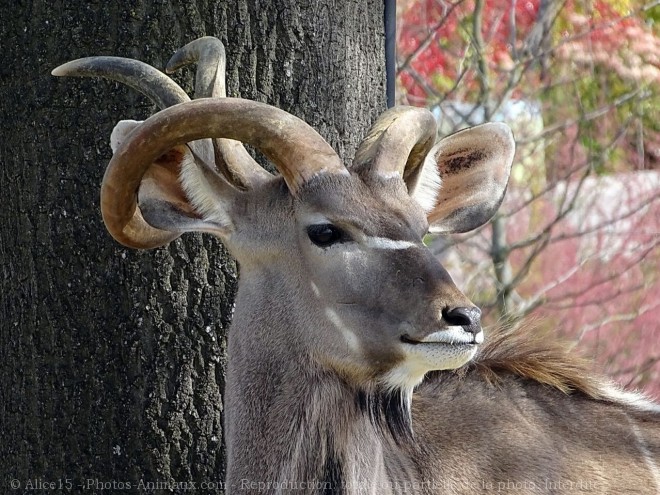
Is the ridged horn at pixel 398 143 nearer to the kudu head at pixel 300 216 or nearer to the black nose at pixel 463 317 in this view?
the kudu head at pixel 300 216

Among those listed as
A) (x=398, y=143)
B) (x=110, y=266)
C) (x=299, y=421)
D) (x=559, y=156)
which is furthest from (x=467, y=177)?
(x=559, y=156)

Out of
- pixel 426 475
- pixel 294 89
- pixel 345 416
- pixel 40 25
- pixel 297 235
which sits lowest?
Result: pixel 426 475

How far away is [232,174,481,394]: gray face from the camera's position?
3504 millimetres

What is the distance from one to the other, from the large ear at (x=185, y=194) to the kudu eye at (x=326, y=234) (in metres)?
0.37

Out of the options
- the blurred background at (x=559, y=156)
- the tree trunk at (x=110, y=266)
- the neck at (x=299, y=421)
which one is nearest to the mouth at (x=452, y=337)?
the neck at (x=299, y=421)

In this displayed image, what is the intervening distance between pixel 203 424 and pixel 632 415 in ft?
5.50

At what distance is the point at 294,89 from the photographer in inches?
183

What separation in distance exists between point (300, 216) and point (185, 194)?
1.48 feet

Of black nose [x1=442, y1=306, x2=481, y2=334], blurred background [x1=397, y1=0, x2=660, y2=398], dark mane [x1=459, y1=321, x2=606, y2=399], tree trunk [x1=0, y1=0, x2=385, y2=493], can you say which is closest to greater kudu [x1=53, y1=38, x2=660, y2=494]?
black nose [x1=442, y1=306, x2=481, y2=334]

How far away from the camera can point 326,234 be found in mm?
3756

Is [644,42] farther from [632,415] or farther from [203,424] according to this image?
[203,424]

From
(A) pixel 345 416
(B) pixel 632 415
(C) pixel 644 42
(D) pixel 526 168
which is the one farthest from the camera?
(D) pixel 526 168

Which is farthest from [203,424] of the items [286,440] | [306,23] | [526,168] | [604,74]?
[604,74]

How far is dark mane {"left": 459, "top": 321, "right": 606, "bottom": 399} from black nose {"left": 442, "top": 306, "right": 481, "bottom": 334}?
1.00 meters
